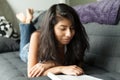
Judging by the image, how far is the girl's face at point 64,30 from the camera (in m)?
1.19

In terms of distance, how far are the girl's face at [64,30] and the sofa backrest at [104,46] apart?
303 millimetres

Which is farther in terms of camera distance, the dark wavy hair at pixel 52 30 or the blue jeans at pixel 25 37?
the blue jeans at pixel 25 37

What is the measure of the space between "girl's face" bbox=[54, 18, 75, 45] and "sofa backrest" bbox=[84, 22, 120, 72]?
0.99ft

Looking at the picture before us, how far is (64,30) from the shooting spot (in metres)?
1.20

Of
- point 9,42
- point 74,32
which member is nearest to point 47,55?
point 74,32

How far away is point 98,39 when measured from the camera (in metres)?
1.52

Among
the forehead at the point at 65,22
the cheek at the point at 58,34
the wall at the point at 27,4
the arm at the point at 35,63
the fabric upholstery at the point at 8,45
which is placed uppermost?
the wall at the point at 27,4

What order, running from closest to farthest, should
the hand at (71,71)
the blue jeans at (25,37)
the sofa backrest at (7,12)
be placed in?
the hand at (71,71)
the blue jeans at (25,37)
the sofa backrest at (7,12)

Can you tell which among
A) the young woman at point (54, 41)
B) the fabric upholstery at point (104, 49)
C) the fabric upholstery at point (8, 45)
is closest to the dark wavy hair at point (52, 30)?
the young woman at point (54, 41)

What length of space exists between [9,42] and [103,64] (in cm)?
113

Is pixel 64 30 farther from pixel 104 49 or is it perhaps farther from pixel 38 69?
pixel 104 49

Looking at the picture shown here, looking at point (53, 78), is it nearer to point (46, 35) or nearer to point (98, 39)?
point (46, 35)

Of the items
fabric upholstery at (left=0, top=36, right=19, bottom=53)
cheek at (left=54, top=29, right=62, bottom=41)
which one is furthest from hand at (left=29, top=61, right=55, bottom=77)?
fabric upholstery at (left=0, top=36, right=19, bottom=53)

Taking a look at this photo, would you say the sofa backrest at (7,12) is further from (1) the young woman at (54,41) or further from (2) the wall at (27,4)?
(1) the young woman at (54,41)
